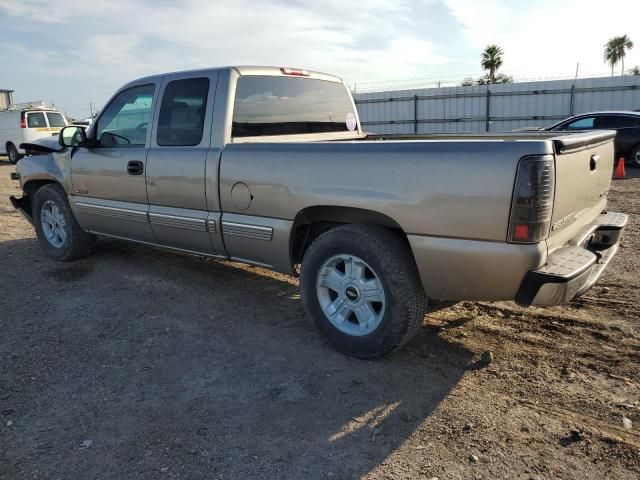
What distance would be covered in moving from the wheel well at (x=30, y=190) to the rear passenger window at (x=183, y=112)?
2.38 metres

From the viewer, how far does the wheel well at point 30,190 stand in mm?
6223

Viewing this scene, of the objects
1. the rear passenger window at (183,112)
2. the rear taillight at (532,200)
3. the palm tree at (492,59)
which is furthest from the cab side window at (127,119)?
the palm tree at (492,59)

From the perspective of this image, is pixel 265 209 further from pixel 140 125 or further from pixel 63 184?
pixel 63 184

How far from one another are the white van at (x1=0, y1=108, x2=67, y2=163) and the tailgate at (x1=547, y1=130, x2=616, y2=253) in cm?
1881

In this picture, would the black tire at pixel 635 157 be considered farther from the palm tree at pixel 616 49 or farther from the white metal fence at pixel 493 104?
the palm tree at pixel 616 49

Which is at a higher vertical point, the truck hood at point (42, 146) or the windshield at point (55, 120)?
the windshield at point (55, 120)

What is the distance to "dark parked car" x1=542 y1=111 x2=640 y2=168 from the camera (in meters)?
12.6

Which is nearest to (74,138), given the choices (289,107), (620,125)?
(289,107)

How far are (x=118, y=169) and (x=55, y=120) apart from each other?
16.4m

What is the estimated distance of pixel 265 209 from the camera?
3814mm

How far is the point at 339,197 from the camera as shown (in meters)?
3.36

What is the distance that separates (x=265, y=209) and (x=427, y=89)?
72.3ft

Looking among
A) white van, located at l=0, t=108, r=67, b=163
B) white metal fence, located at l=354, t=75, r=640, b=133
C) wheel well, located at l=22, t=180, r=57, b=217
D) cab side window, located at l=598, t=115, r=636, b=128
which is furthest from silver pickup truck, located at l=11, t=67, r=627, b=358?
white van, located at l=0, t=108, r=67, b=163

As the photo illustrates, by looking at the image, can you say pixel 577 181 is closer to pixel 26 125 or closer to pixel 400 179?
pixel 400 179
